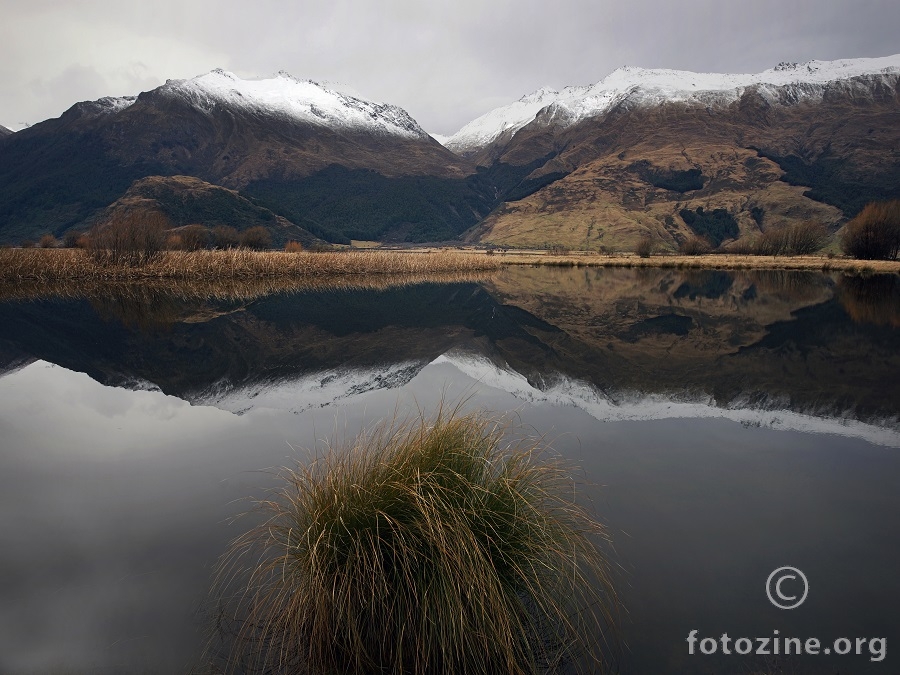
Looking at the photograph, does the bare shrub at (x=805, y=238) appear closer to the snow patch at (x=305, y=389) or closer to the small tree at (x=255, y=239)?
the small tree at (x=255, y=239)

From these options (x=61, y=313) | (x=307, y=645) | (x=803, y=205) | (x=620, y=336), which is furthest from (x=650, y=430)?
(x=803, y=205)

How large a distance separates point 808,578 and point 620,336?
16.8m

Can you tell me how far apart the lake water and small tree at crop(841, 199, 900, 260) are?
67.1 metres

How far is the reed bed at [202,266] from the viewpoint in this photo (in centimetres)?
4206

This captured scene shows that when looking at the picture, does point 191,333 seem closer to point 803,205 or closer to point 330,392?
point 330,392

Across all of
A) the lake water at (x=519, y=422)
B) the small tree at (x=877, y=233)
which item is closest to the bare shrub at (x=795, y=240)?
the small tree at (x=877, y=233)

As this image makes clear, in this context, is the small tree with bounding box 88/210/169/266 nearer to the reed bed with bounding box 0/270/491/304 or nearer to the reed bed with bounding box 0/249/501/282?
the reed bed with bounding box 0/249/501/282

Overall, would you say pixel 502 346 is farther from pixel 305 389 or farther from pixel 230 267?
pixel 230 267

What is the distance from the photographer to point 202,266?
46.2 m

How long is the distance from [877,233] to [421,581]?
311 feet

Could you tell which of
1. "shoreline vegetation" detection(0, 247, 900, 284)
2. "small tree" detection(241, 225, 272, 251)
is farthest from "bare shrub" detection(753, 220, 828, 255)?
"small tree" detection(241, 225, 272, 251)

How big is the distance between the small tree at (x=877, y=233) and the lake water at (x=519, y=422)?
67123mm

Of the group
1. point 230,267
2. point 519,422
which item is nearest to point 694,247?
point 230,267

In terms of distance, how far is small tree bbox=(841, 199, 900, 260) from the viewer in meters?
73.3
